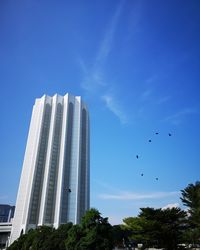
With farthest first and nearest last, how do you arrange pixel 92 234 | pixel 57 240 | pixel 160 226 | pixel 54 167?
1. pixel 54 167
2. pixel 57 240
3. pixel 160 226
4. pixel 92 234

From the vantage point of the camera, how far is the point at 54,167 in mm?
106688

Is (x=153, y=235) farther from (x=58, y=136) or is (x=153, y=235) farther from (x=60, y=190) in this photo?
(x=58, y=136)

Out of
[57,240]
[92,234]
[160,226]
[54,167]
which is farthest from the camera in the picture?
[54,167]

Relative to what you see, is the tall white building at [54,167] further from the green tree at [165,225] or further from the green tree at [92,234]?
the green tree at [92,234]

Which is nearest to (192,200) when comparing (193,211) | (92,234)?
(193,211)

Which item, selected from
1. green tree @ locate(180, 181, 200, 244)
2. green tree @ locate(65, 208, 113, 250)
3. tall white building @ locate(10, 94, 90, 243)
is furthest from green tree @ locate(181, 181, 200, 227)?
tall white building @ locate(10, 94, 90, 243)

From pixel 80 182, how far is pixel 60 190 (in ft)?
37.0

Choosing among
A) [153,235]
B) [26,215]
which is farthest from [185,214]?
[26,215]

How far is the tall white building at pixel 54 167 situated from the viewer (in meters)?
97.1

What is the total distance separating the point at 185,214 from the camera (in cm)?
4384

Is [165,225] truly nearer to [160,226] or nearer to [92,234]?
Answer: [160,226]

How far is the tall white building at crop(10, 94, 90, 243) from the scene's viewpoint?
318 feet

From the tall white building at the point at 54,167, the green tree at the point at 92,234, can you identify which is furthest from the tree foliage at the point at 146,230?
the tall white building at the point at 54,167

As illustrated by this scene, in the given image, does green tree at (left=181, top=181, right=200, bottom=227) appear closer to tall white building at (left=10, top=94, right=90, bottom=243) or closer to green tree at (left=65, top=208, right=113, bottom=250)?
green tree at (left=65, top=208, right=113, bottom=250)
